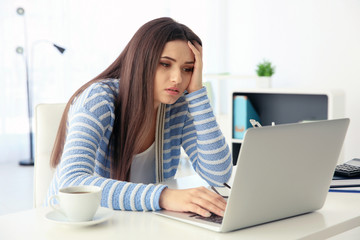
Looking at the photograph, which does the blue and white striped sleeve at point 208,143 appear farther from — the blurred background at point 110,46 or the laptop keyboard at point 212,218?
the blurred background at point 110,46

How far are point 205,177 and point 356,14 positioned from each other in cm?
325

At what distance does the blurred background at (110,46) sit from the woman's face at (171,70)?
2843 millimetres

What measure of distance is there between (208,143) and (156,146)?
0.53 ft

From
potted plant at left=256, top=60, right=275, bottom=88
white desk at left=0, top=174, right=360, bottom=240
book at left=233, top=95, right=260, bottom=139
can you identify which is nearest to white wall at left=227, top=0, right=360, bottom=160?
potted plant at left=256, top=60, right=275, bottom=88

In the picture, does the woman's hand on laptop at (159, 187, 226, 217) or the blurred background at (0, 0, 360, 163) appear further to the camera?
the blurred background at (0, 0, 360, 163)

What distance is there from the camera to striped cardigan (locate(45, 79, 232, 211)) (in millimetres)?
1045

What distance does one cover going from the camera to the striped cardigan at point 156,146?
1045 mm

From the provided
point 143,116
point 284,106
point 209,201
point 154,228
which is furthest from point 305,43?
point 154,228

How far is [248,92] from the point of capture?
12.3 feet

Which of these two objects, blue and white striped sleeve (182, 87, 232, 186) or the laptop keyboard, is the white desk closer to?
the laptop keyboard

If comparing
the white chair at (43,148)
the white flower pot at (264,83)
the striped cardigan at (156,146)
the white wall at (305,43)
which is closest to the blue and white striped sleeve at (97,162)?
the striped cardigan at (156,146)

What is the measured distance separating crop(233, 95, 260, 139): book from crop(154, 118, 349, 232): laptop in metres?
2.69

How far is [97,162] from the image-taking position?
1.37 meters

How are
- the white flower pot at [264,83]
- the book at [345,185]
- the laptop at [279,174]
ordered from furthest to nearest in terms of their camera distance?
the white flower pot at [264,83] → the book at [345,185] → the laptop at [279,174]
